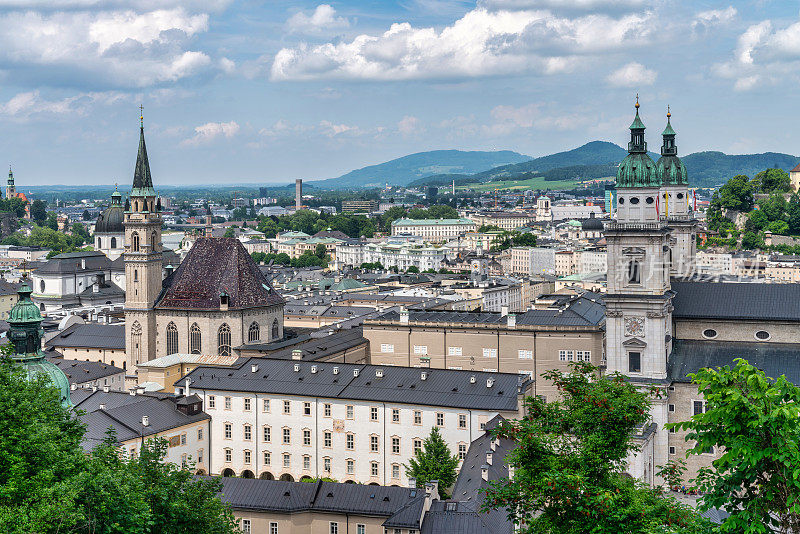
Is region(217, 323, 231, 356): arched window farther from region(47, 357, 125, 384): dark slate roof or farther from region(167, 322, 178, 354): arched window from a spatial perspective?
region(47, 357, 125, 384): dark slate roof

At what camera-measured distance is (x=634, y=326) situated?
5738cm

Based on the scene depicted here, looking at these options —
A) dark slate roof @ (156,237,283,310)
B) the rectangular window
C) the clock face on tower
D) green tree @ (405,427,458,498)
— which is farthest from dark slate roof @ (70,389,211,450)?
the clock face on tower

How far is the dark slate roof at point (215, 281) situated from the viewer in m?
84.8

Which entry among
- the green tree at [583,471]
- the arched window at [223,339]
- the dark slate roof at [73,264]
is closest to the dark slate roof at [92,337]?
the arched window at [223,339]

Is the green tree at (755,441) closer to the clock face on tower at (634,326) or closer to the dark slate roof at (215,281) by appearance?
the clock face on tower at (634,326)

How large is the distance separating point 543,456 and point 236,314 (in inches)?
2277

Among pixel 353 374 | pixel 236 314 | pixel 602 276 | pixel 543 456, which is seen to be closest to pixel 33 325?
pixel 543 456

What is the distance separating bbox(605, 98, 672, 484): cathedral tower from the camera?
186ft

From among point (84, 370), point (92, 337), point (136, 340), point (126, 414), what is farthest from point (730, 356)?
point (92, 337)

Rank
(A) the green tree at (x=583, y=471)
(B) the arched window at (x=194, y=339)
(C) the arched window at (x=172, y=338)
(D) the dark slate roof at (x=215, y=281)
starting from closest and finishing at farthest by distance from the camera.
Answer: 1. (A) the green tree at (x=583, y=471)
2. (B) the arched window at (x=194, y=339)
3. (D) the dark slate roof at (x=215, y=281)
4. (C) the arched window at (x=172, y=338)

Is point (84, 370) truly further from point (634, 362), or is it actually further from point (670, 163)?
point (670, 163)

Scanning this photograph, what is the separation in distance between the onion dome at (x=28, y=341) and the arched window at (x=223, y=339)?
1926 inches

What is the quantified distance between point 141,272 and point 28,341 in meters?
53.3

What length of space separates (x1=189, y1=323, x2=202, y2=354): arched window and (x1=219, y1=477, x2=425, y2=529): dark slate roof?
121ft
